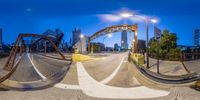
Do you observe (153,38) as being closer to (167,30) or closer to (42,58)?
(167,30)

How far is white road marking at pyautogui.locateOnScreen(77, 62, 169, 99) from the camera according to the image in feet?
6.61

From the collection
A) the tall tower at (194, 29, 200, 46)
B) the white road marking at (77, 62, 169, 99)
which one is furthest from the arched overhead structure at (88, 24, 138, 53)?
the tall tower at (194, 29, 200, 46)

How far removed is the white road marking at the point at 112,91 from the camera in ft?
6.61

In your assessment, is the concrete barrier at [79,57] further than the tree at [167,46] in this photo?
Yes

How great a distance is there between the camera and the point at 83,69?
2545 millimetres

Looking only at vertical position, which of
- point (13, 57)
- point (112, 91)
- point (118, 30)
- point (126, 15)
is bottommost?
point (112, 91)

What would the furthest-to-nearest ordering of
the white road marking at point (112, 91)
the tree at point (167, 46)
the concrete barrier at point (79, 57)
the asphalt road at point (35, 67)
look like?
the concrete barrier at point (79, 57) < the asphalt road at point (35, 67) < the tree at point (167, 46) < the white road marking at point (112, 91)

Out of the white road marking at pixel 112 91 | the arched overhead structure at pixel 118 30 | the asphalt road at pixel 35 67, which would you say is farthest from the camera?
the asphalt road at pixel 35 67

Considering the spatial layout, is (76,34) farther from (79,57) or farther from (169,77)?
(169,77)

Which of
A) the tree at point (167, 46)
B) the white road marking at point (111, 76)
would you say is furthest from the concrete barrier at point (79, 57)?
the tree at point (167, 46)

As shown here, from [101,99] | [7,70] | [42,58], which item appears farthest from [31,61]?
[101,99]

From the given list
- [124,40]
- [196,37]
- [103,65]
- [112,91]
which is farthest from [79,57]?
[196,37]

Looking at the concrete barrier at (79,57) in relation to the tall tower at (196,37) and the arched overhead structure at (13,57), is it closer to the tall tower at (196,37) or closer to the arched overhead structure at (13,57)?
the arched overhead structure at (13,57)

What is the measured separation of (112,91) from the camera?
7.03 feet
